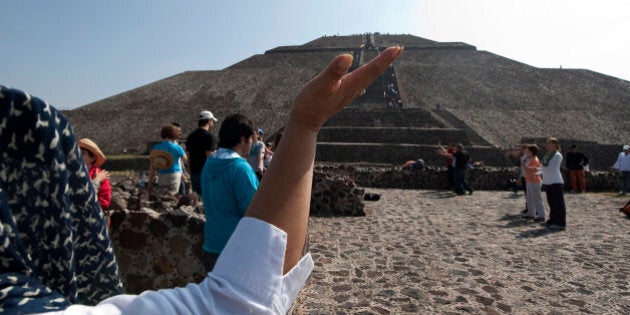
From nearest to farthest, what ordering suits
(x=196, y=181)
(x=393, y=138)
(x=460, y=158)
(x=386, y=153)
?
1. (x=196, y=181)
2. (x=460, y=158)
3. (x=386, y=153)
4. (x=393, y=138)

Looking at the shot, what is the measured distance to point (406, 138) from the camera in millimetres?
22438

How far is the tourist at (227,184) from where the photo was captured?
2.46m

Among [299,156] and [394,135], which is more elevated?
[394,135]

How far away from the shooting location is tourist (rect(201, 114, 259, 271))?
2.46m

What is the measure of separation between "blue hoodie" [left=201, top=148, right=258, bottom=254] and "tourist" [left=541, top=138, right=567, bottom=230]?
664 cm

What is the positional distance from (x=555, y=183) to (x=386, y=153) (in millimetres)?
13396

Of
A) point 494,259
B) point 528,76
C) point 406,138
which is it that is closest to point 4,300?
point 494,259

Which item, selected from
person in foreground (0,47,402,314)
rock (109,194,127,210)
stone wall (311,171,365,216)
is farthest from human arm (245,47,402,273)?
stone wall (311,171,365,216)

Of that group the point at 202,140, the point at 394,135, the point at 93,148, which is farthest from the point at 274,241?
the point at 394,135

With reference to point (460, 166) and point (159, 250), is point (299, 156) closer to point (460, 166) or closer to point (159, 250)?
point (159, 250)

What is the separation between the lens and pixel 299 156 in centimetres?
83

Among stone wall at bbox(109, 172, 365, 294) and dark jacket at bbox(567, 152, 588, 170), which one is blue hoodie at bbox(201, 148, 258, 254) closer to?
stone wall at bbox(109, 172, 365, 294)

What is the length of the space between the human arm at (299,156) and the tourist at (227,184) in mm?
1634

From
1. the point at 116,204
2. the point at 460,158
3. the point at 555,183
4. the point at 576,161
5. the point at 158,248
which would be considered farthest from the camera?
the point at 576,161
